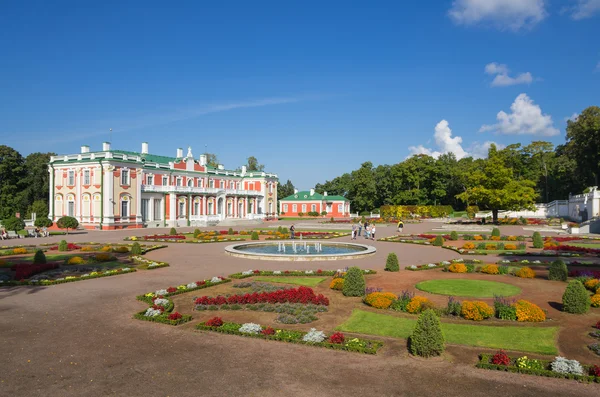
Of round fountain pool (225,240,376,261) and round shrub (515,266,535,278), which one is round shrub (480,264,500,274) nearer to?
round shrub (515,266,535,278)

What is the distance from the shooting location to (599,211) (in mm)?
57281

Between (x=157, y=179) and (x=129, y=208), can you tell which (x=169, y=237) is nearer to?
(x=129, y=208)

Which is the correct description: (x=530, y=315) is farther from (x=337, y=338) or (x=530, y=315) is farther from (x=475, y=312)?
(x=337, y=338)

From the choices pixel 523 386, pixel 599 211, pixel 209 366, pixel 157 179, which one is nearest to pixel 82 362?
pixel 209 366

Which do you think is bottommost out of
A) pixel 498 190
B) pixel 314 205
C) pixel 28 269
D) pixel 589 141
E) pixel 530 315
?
pixel 530 315

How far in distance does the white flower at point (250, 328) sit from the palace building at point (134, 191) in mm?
45643

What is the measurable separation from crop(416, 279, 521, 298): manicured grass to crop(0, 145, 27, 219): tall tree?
67.6 m

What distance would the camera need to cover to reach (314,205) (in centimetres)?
10194

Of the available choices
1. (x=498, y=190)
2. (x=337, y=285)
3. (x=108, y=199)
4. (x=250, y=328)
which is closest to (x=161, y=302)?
(x=250, y=328)

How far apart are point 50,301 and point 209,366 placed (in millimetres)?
8911

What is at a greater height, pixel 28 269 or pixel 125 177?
pixel 125 177

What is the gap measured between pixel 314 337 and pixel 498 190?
5420 cm

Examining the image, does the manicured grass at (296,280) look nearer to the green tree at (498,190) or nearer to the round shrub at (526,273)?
the round shrub at (526,273)

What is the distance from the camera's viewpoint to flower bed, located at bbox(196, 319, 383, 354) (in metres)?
10.7
